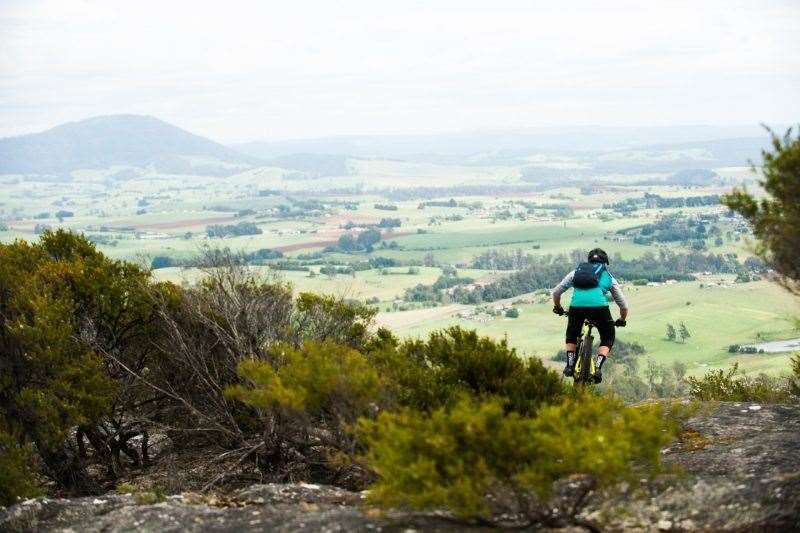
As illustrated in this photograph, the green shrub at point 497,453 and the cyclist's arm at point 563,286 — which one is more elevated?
the cyclist's arm at point 563,286

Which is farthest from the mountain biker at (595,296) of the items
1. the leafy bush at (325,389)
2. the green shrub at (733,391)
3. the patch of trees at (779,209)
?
the leafy bush at (325,389)

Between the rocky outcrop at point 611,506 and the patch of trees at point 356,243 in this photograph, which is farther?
the patch of trees at point 356,243

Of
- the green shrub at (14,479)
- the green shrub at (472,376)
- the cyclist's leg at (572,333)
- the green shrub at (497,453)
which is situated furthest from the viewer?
the cyclist's leg at (572,333)

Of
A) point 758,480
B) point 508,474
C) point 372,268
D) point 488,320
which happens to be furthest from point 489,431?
point 372,268

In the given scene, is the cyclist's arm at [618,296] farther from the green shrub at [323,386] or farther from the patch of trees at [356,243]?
the patch of trees at [356,243]

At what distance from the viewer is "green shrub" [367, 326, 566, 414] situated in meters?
10.1

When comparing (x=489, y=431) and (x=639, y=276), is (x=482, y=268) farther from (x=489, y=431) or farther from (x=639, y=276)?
(x=489, y=431)

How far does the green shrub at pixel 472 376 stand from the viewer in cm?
1015

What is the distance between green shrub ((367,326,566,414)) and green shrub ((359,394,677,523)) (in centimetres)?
235

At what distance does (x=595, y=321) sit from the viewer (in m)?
13.1

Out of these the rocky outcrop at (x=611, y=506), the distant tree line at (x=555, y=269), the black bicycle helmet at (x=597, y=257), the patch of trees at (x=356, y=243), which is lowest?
the distant tree line at (x=555, y=269)

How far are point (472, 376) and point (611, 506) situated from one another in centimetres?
259

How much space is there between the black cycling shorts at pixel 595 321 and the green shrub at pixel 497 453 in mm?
5483

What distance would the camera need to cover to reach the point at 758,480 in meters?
9.24
